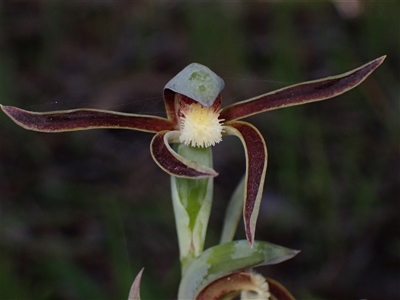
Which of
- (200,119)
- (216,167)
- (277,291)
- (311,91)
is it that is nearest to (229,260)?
(277,291)

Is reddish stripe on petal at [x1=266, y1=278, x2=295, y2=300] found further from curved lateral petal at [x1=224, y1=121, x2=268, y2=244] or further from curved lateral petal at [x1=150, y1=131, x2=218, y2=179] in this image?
curved lateral petal at [x1=150, y1=131, x2=218, y2=179]

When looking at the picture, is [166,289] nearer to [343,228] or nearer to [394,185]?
[343,228]

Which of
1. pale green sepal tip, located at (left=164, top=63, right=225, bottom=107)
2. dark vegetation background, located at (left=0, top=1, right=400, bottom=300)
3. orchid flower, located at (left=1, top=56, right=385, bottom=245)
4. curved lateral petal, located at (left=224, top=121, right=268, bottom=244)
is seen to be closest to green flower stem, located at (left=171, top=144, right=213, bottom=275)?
orchid flower, located at (left=1, top=56, right=385, bottom=245)

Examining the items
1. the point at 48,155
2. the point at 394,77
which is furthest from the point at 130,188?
the point at 394,77

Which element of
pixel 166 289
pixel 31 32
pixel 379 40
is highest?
pixel 31 32

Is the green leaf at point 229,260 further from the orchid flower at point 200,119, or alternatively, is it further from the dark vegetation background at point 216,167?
the dark vegetation background at point 216,167

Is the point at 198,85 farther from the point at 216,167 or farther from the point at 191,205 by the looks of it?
the point at 216,167
